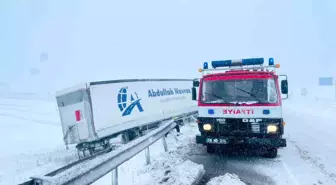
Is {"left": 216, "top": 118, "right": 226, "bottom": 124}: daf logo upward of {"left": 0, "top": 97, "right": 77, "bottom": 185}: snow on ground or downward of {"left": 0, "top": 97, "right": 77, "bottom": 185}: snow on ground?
upward

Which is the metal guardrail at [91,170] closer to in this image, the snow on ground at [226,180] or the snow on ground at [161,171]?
the snow on ground at [161,171]

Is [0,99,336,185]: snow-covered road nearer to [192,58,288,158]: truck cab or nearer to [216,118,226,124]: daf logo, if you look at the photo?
[192,58,288,158]: truck cab

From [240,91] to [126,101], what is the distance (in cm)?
434

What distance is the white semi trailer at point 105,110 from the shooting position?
28.5ft

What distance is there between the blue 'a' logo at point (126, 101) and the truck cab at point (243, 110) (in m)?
3.16

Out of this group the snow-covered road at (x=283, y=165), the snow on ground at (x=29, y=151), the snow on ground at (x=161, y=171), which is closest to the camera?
the snow on ground at (x=161, y=171)

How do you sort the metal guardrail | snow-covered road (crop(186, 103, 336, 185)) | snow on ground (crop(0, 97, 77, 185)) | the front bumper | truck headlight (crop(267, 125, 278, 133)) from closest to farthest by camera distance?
the metal guardrail, snow-covered road (crop(186, 103, 336, 185)), the front bumper, truck headlight (crop(267, 125, 278, 133)), snow on ground (crop(0, 97, 77, 185))

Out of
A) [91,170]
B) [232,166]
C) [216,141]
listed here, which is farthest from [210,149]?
[91,170]

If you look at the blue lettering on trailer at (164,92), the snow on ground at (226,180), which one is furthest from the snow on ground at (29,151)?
the snow on ground at (226,180)

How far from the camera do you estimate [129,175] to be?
249 inches

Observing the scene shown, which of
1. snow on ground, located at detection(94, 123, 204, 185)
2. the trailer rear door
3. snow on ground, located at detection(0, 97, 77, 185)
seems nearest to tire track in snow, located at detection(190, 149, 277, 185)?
snow on ground, located at detection(94, 123, 204, 185)

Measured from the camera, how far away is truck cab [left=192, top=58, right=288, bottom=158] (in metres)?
7.05

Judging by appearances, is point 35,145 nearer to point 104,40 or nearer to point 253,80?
point 253,80

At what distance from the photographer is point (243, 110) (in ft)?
23.8
